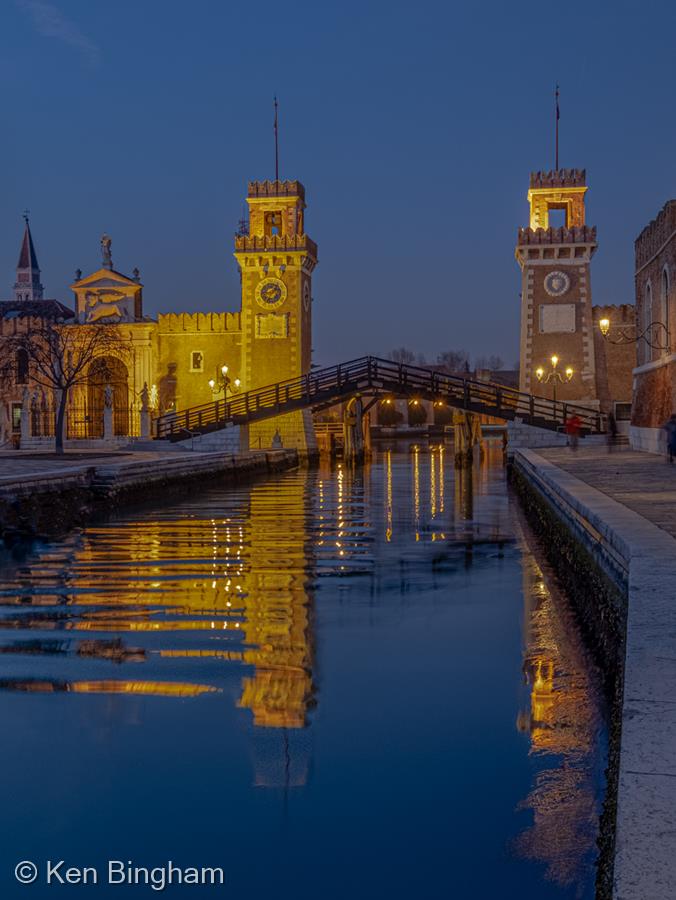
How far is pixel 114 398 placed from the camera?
170 ft

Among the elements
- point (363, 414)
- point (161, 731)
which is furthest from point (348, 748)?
point (363, 414)

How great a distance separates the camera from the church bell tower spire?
286ft

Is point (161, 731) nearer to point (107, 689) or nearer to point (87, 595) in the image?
point (107, 689)

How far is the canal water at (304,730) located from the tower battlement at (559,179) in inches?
1593

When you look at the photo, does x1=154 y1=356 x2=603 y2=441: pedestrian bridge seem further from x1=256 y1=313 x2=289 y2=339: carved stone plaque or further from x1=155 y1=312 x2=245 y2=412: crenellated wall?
x1=155 y1=312 x2=245 y2=412: crenellated wall

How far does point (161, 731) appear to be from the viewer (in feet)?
20.5

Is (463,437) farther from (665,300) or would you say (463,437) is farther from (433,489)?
(665,300)

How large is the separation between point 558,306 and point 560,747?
143 feet

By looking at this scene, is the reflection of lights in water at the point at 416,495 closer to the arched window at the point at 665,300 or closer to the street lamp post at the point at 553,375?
the arched window at the point at 665,300

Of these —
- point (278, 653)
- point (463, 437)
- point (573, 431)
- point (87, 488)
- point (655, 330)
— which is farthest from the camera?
point (463, 437)

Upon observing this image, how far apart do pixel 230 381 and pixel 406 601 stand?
40694 millimetres

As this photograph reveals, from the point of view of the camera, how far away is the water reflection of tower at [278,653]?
5.89m

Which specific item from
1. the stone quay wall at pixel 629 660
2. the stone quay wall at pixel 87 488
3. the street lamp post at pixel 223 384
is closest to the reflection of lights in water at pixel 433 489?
the stone quay wall at pixel 87 488

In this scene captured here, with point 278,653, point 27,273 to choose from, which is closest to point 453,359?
point 27,273
